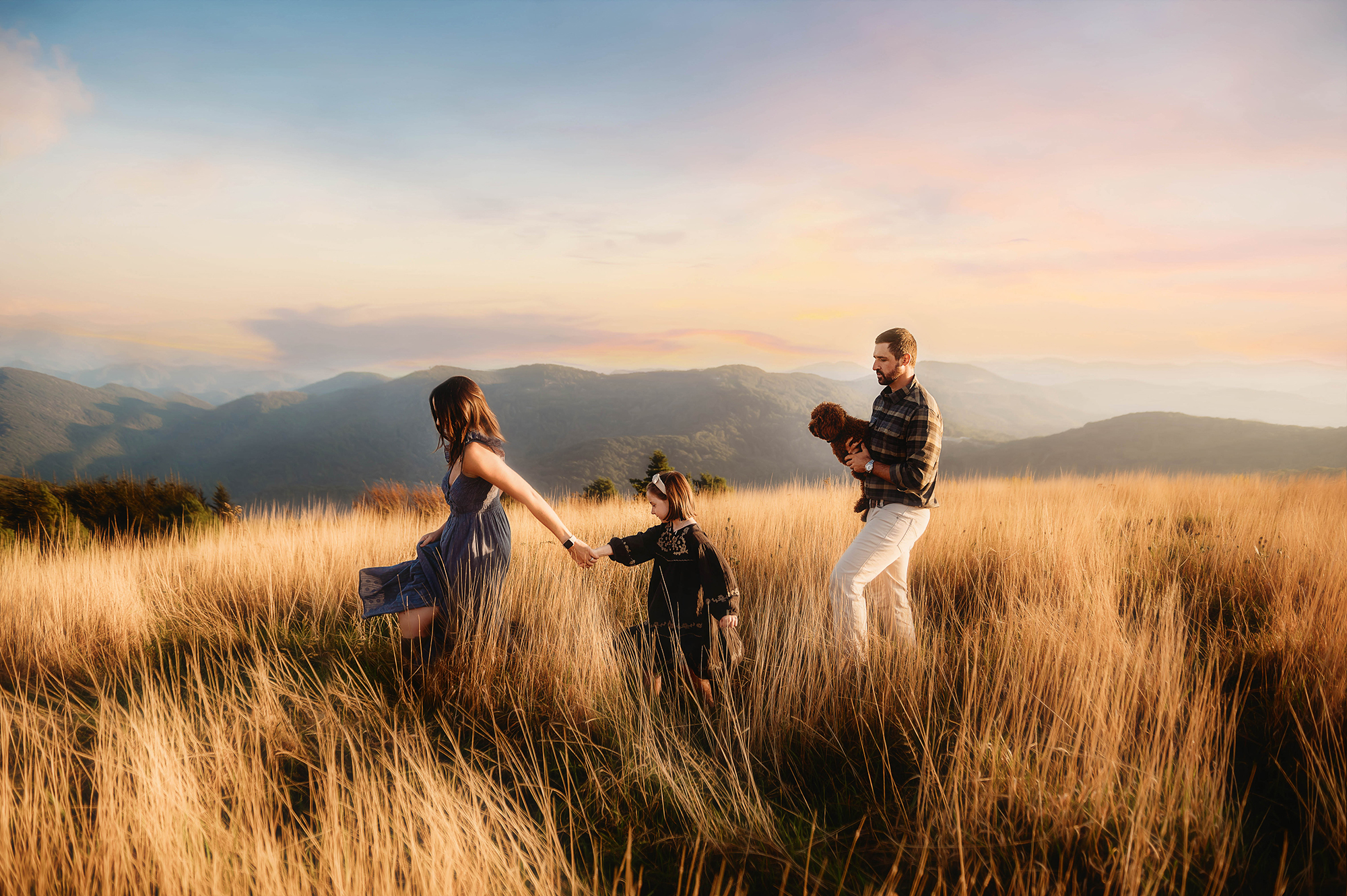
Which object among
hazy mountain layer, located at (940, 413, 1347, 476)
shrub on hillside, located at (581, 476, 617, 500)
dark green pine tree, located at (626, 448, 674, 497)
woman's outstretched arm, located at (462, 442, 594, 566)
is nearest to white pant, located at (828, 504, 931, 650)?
woman's outstretched arm, located at (462, 442, 594, 566)

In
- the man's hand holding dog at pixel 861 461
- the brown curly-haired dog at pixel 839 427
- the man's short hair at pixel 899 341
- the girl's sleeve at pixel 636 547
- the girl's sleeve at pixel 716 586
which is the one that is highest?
the man's short hair at pixel 899 341

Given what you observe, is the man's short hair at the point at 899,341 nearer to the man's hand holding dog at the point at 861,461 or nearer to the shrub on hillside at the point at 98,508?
the man's hand holding dog at the point at 861,461

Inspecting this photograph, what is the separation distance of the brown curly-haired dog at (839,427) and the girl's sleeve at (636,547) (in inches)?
45.9

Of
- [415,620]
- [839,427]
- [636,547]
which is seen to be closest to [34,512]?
[415,620]

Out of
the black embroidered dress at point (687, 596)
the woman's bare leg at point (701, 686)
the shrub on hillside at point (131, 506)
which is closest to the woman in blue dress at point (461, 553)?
the black embroidered dress at point (687, 596)

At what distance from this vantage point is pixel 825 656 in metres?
2.98

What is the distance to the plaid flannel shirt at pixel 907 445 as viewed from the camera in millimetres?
3309

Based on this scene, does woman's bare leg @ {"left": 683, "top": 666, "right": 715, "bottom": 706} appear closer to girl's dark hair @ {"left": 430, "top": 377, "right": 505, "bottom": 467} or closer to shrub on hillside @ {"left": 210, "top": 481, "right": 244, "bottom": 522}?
girl's dark hair @ {"left": 430, "top": 377, "right": 505, "bottom": 467}

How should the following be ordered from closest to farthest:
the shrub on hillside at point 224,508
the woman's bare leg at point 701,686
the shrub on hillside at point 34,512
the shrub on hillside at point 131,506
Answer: the woman's bare leg at point 701,686, the shrub on hillside at point 34,512, the shrub on hillside at point 131,506, the shrub on hillside at point 224,508

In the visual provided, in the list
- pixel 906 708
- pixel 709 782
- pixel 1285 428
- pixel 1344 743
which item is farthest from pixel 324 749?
pixel 1285 428

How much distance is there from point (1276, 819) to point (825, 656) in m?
1.71

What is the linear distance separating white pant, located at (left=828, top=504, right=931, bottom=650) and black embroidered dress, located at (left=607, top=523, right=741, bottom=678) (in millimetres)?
648

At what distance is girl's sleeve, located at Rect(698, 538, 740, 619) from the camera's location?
10.00 ft

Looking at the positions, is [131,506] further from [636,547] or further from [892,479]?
[892,479]
